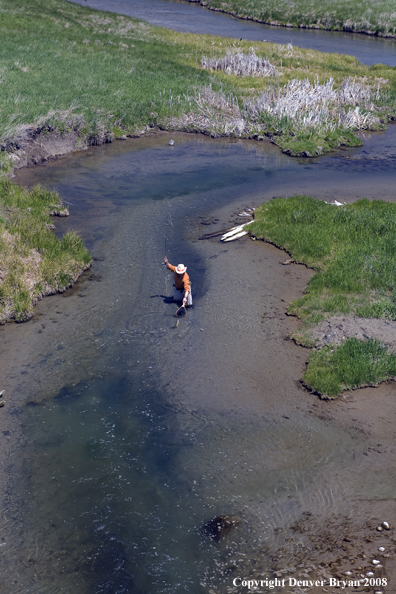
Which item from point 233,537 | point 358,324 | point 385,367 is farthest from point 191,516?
point 358,324

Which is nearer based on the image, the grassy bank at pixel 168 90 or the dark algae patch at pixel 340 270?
the dark algae patch at pixel 340 270

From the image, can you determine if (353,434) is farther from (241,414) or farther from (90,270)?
(90,270)

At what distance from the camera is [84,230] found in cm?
2447

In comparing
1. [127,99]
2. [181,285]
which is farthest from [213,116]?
[181,285]

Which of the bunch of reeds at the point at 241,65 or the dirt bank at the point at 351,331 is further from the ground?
the bunch of reeds at the point at 241,65

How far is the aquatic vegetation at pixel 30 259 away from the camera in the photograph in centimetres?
1822

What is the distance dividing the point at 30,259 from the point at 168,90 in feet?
91.0

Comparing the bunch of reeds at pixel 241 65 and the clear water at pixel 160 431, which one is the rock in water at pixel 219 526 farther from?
the bunch of reeds at pixel 241 65

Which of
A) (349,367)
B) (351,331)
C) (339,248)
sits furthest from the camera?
(339,248)

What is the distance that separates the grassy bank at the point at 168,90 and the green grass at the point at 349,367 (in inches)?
920

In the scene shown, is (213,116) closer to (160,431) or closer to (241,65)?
(241,65)

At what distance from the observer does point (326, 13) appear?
261ft

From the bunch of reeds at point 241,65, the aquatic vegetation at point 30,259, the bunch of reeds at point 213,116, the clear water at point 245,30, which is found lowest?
the aquatic vegetation at point 30,259

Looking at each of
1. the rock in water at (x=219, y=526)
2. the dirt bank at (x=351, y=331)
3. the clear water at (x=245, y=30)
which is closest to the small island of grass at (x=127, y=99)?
the dirt bank at (x=351, y=331)
